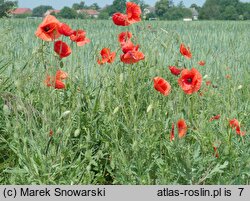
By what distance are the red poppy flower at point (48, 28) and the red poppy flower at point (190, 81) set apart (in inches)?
20.3

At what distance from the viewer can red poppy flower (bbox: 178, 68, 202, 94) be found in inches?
73.2

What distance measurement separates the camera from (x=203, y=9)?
6166 cm

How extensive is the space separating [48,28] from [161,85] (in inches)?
19.2

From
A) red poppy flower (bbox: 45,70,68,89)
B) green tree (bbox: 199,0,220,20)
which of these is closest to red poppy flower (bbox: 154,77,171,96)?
red poppy flower (bbox: 45,70,68,89)

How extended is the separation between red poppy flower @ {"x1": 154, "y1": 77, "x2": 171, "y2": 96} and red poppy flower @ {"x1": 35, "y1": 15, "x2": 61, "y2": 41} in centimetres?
43

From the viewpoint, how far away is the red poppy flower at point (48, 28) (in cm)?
187

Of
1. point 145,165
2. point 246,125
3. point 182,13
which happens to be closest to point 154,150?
point 145,165

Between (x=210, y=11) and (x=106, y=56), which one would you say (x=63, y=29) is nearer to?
(x=106, y=56)

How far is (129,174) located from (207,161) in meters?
0.31

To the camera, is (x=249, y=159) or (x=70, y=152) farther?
(x=70, y=152)

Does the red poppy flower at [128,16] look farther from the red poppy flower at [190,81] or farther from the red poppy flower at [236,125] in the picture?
the red poppy flower at [236,125]

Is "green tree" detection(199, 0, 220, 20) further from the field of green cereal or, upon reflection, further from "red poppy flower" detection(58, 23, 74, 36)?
"red poppy flower" detection(58, 23, 74, 36)

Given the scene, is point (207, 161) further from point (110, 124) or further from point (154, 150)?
point (110, 124)

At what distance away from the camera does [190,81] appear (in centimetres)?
188
